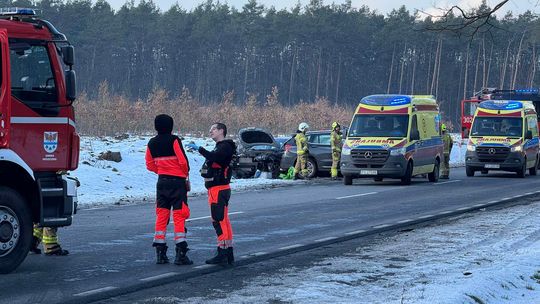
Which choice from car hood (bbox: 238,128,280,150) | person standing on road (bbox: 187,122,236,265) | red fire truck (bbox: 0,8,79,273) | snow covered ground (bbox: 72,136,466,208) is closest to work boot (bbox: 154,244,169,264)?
person standing on road (bbox: 187,122,236,265)

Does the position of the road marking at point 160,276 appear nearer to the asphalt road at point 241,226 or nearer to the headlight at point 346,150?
the asphalt road at point 241,226

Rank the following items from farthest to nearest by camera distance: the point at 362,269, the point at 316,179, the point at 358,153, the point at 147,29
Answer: the point at 147,29
the point at 316,179
the point at 358,153
the point at 362,269

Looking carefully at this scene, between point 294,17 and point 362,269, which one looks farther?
point 294,17

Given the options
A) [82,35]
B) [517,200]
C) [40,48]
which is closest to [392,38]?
[82,35]

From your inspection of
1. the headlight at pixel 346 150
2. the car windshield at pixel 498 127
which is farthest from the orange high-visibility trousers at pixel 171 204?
the car windshield at pixel 498 127

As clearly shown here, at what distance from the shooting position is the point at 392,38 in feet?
391

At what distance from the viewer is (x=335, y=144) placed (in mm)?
30594

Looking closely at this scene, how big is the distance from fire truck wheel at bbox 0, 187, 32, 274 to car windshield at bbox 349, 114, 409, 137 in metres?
17.8

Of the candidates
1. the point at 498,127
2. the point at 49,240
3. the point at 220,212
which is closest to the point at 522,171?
the point at 498,127

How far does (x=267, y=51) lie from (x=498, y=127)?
292 ft

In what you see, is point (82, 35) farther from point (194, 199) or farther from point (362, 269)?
point (362, 269)

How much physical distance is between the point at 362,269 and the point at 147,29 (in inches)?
4117

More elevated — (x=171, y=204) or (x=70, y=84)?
(x=70, y=84)

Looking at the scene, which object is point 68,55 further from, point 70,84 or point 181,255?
point 181,255
